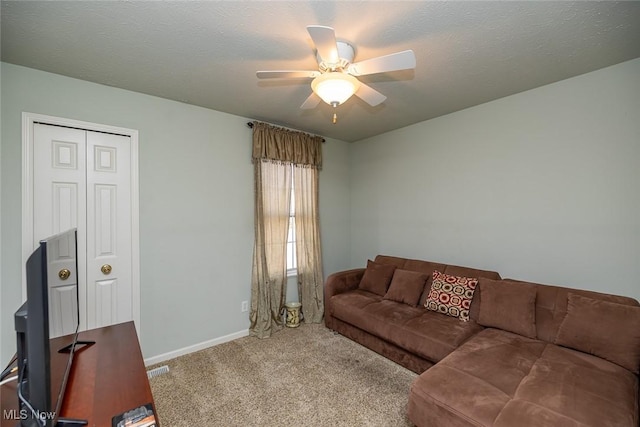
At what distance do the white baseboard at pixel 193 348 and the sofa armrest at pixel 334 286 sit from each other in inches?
38.8

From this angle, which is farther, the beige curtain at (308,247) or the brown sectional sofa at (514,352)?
the beige curtain at (308,247)

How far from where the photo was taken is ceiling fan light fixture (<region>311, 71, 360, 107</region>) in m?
1.67

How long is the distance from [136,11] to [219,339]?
296 centimetres

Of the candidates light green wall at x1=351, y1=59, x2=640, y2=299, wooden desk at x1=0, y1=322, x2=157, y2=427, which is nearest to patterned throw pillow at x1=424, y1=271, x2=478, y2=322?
light green wall at x1=351, y1=59, x2=640, y2=299

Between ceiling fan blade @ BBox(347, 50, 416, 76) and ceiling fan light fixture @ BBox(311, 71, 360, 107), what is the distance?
0.24 ft

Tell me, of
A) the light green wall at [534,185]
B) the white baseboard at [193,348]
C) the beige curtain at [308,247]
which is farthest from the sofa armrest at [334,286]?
the white baseboard at [193,348]

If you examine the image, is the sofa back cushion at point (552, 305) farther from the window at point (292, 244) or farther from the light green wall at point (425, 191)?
the window at point (292, 244)

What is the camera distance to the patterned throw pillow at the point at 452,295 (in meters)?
2.54

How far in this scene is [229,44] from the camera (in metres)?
1.85

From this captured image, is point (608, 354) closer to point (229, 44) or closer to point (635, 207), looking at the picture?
point (635, 207)

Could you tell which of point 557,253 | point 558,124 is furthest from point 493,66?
point 557,253

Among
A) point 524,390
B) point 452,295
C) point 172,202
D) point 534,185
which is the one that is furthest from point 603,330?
point 172,202

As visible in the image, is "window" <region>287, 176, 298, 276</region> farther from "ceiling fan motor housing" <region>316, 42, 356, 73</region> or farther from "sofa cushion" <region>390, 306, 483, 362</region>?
"ceiling fan motor housing" <region>316, 42, 356, 73</region>

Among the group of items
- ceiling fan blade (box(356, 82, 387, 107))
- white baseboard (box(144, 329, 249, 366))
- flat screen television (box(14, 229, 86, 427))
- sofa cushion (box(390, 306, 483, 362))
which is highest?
ceiling fan blade (box(356, 82, 387, 107))
